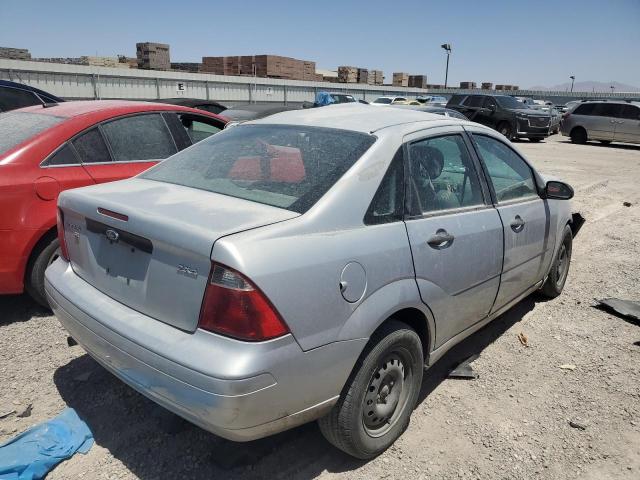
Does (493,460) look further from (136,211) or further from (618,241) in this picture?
(618,241)

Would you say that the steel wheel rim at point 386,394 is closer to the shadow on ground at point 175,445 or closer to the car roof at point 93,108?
the shadow on ground at point 175,445

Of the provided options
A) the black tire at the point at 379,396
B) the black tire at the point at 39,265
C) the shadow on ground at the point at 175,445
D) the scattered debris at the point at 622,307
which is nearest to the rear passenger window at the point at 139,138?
the black tire at the point at 39,265

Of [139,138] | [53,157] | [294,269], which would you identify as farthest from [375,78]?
[294,269]

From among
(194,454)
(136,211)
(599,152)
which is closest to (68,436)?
(194,454)

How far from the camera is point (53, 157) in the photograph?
3771 millimetres

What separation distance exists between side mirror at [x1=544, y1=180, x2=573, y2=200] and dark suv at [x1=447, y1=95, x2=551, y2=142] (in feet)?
56.2

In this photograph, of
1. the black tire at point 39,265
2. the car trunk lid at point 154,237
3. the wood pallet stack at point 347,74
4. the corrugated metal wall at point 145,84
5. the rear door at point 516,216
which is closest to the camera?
the car trunk lid at point 154,237

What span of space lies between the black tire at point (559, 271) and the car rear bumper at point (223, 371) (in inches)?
118

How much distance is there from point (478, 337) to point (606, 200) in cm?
713

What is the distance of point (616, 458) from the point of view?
8.69ft

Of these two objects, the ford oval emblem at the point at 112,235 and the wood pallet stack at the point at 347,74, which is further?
the wood pallet stack at the point at 347,74

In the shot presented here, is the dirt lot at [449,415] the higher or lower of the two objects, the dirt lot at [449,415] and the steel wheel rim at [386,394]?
the lower

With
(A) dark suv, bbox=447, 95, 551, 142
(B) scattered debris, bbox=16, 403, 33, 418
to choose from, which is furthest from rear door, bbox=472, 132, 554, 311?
(A) dark suv, bbox=447, 95, 551, 142

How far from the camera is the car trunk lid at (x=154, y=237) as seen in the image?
1.99m
